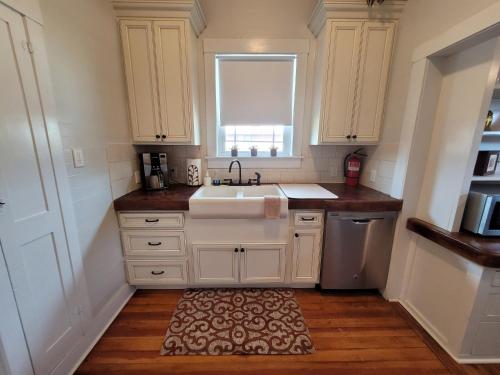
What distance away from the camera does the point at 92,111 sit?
1.45 metres

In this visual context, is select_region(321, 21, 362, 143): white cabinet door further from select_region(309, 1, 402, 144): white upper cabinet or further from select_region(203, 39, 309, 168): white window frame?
select_region(203, 39, 309, 168): white window frame

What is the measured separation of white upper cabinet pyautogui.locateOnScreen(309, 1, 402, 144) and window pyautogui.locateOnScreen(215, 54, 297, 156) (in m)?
0.32

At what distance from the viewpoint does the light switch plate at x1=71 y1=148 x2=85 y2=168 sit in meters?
1.29

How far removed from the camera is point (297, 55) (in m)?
2.03

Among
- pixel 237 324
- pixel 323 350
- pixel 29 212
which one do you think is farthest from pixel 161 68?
pixel 323 350

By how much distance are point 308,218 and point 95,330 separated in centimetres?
184

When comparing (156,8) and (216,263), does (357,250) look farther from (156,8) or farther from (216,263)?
(156,8)

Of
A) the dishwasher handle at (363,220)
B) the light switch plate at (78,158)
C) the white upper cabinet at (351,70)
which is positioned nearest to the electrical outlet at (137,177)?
the light switch plate at (78,158)

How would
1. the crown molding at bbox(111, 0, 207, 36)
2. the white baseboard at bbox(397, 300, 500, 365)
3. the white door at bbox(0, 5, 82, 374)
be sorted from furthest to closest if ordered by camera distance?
the crown molding at bbox(111, 0, 207, 36)
the white baseboard at bbox(397, 300, 500, 365)
the white door at bbox(0, 5, 82, 374)

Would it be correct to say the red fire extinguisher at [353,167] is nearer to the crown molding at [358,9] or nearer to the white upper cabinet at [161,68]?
the crown molding at [358,9]

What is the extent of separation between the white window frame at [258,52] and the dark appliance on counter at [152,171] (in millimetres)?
507

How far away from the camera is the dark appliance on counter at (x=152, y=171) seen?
75.4 inches

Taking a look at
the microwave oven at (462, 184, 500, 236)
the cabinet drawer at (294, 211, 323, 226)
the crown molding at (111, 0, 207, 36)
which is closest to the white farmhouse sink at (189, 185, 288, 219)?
the cabinet drawer at (294, 211, 323, 226)

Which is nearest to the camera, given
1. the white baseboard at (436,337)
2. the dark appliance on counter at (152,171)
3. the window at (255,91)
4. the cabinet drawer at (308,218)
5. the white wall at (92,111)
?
the white wall at (92,111)
